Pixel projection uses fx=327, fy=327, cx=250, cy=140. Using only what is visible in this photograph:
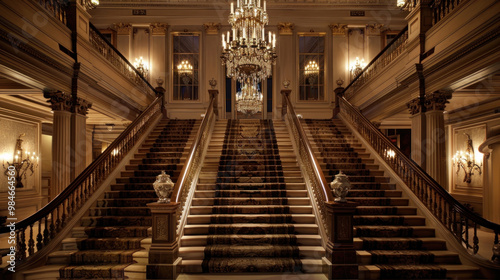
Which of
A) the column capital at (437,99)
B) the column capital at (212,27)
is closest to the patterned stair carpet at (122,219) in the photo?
the column capital at (437,99)

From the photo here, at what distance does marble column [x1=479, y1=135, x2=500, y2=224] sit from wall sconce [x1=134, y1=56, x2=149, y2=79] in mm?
11939

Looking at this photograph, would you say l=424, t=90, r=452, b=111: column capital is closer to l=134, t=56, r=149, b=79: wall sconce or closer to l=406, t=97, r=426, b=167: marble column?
l=406, t=97, r=426, b=167: marble column

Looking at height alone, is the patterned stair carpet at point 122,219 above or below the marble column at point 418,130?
below

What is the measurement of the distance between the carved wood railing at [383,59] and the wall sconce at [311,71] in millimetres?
2226

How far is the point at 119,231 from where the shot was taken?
5.80 metres

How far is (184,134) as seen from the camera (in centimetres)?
1021

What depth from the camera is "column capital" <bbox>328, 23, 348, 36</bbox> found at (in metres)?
14.0

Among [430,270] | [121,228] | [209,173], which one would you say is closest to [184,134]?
[209,173]

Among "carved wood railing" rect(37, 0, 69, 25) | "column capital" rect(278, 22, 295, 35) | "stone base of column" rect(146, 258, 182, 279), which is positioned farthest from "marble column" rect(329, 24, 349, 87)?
"stone base of column" rect(146, 258, 182, 279)

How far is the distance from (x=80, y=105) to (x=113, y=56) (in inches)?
107

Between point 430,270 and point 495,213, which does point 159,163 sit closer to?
point 430,270

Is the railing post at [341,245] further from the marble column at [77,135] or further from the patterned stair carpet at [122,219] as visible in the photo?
the marble column at [77,135]

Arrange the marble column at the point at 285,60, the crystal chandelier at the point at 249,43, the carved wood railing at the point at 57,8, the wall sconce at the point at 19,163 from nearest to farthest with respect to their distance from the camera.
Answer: the carved wood railing at the point at 57,8 < the crystal chandelier at the point at 249,43 < the wall sconce at the point at 19,163 < the marble column at the point at 285,60

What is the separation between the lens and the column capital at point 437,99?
6703 mm
